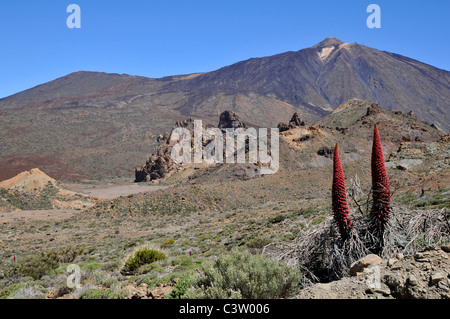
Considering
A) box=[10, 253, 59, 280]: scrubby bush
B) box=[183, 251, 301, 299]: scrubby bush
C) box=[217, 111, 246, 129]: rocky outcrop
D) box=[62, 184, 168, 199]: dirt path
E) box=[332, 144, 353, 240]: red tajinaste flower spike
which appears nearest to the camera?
box=[183, 251, 301, 299]: scrubby bush

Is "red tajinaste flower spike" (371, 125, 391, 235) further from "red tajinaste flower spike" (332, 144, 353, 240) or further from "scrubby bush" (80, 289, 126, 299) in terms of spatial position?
"scrubby bush" (80, 289, 126, 299)

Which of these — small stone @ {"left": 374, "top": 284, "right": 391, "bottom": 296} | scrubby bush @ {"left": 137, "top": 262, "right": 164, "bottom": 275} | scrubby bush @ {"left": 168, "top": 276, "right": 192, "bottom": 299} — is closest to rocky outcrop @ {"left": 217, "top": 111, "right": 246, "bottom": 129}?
scrubby bush @ {"left": 137, "top": 262, "right": 164, "bottom": 275}

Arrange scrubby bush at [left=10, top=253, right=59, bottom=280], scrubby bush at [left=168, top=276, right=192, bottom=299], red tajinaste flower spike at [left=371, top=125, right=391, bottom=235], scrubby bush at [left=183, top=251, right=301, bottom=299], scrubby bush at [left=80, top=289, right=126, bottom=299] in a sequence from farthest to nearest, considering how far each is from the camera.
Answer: scrubby bush at [left=10, top=253, right=59, bottom=280]
scrubby bush at [left=80, top=289, right=126, bottom=299]
scrubby bush at [left=168, top=276, right=192, bottom=299]
red tajinaste flower spike at [left=371, top=125, right=391, bottom=235]
scrubby bush at [left=183, top=251, right=301, bottom=299]

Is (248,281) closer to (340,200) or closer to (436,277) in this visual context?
(340,200)

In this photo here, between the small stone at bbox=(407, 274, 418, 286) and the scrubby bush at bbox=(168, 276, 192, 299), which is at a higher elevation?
the small stone at bbox=(407, 274, 418, 286)

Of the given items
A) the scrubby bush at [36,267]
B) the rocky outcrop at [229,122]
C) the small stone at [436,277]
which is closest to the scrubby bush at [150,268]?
the scrubby bush at [36,267]

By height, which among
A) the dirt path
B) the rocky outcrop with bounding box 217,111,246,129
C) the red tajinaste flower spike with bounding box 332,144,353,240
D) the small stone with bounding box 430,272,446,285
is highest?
the rocky outcrop with bounding box 217,111,246,129

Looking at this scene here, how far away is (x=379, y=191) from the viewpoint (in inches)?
165

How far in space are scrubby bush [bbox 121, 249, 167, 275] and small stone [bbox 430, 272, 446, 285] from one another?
24.1 ft

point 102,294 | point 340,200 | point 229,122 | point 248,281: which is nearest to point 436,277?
point 340,200

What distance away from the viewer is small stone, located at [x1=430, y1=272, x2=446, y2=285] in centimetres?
320

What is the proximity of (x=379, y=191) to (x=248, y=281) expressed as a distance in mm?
2104
